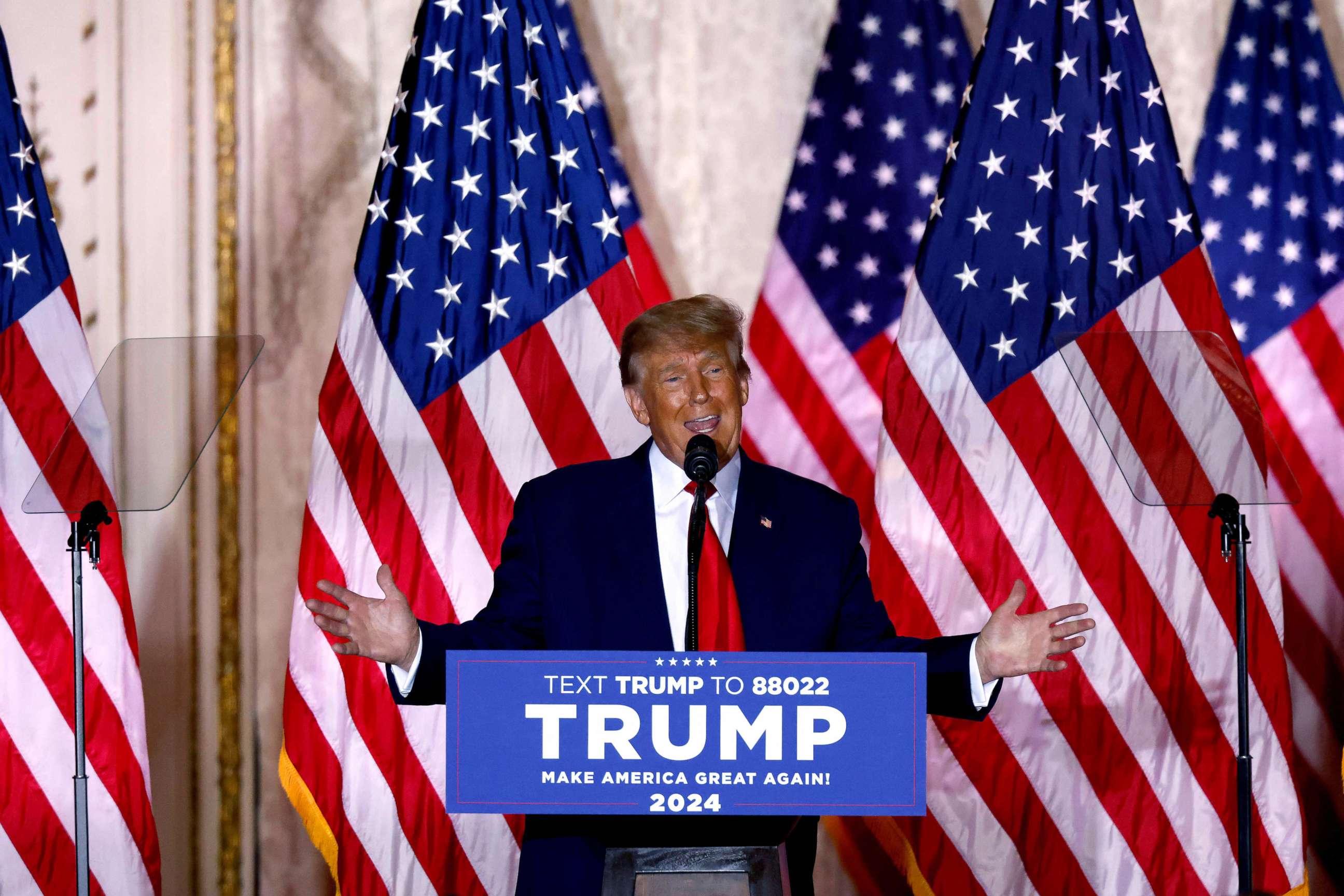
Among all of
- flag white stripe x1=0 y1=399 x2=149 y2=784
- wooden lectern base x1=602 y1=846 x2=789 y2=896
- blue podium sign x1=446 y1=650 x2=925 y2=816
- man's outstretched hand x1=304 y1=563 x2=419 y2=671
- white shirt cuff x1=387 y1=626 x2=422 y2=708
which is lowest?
wooden lectern base x1=602 y1=846 x2=789 y2=896

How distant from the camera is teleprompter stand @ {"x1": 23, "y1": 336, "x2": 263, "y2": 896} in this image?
2.92 m

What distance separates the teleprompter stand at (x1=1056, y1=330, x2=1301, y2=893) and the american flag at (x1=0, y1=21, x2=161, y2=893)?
2601 millimetres

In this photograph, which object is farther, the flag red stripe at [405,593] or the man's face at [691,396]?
the flag red stripe at [405,593]

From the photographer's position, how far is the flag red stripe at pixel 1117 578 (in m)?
3.52

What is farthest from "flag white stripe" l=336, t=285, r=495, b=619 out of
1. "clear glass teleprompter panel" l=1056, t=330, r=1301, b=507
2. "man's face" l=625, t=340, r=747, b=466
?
"clear glass teleprompter panel" l=1056, t=330, r=1301, b=507

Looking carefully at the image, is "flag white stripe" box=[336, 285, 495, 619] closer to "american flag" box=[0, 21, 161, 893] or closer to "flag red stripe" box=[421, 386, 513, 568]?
"flag red stripe" box=[421, 386, 513, 568]

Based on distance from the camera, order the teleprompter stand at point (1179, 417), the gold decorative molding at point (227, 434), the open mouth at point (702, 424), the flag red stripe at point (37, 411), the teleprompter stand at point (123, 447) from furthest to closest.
Answer: 1. the gold decorative molding at point (227, 434)
2. the flag red stripe at point (37, 411)
3. the teleprompter stand at point (1179, 417)
4. the teleprompter stand at point (123, 447)
5. the open mouth at point (702, 424)

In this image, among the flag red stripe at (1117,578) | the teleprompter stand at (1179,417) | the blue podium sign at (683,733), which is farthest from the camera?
the flag red stripe at (1117,578)

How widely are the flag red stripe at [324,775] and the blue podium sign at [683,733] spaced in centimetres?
194

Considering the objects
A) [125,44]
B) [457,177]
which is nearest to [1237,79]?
[457,177]

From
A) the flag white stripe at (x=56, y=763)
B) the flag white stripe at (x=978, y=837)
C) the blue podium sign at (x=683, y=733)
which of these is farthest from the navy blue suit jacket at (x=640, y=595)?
the flag white stripe at (x=56, y=763)

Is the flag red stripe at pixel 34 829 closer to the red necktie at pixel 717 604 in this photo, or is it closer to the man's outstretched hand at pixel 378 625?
the man's outstretched hand at pixel 378 625

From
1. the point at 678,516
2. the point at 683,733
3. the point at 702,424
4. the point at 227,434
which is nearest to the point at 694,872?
the point at 683,733

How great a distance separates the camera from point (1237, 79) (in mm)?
3881
